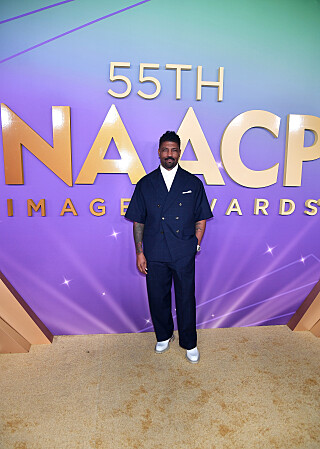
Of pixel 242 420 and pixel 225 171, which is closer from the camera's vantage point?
pixel 242 420

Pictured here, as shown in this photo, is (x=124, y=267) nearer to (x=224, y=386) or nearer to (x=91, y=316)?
(x=91, y=316)

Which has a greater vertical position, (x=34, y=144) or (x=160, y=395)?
(x=34, y=144)

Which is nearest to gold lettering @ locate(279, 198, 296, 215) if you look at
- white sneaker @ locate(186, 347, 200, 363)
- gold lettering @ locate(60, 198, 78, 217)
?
white sneaker @ locate(186, 347, 200, 363)

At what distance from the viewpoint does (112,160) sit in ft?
7.09

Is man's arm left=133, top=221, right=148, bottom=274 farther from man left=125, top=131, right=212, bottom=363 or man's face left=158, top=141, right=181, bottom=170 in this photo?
man's face left=158, top=141, right=181, bottom=170

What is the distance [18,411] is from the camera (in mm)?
1594

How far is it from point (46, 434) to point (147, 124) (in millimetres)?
2037

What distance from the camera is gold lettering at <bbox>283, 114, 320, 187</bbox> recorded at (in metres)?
2.27

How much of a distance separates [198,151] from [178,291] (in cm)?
108

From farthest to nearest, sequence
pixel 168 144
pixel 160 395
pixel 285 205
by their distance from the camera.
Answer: pixel 285 205 < pixel 168 144 < pixel 160 395

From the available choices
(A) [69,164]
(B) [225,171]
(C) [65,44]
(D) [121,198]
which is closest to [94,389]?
(D) [121,198]

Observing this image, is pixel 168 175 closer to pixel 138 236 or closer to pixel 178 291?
pixel 138 236

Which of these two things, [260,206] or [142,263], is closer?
[142,263]

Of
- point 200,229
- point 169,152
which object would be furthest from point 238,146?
point 200,229
